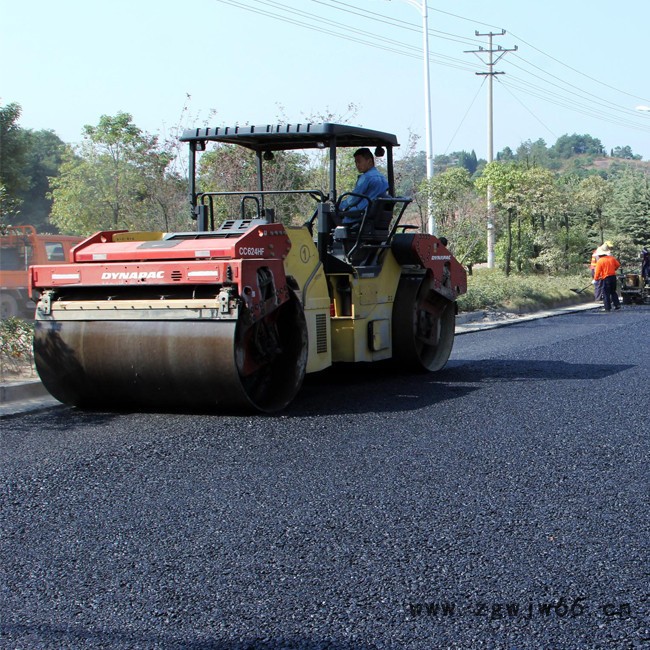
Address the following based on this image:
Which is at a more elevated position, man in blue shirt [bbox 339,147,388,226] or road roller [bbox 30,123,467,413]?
man in blue shirt [bbox 339,147,388,226]

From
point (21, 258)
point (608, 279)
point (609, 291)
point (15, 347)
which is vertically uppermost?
point (21, 258)

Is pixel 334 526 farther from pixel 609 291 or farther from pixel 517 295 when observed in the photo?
pixel 609 291

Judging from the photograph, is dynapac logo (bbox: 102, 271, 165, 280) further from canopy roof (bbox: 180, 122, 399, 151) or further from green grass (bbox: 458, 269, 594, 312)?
green grass (bbox: 458, 269, 594, 312)

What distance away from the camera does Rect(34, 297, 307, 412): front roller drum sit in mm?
6875

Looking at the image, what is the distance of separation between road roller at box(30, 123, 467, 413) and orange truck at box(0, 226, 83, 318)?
8.96 meters

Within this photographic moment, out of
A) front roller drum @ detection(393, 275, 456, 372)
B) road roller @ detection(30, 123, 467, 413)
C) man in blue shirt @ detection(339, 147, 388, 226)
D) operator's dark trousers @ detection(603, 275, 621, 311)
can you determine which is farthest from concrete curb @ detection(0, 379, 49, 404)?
operator's dark trousers @ detection(603, 275, 621, 311)

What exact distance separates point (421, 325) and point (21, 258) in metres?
10.2

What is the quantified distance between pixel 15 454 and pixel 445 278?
16.8 feet

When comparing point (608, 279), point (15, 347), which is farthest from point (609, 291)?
point (15, 347)

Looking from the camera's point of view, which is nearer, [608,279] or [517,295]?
[517,295]

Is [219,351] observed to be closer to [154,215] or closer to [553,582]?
[553,582]

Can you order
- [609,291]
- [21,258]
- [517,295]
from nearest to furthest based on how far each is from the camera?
[21,258] < [517,295] < [609,291]

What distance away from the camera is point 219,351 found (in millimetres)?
6793

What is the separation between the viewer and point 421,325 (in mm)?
9797
